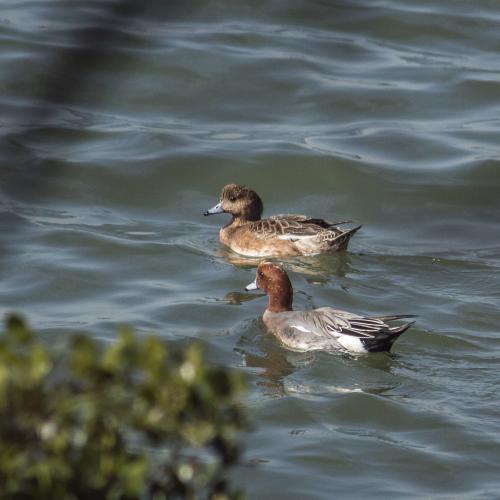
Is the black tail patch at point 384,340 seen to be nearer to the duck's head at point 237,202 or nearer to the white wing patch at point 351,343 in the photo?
the white wing patch at point 351,343

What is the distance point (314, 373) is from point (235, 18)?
8.24m

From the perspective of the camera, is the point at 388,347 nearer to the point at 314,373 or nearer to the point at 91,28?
the point at 314,373

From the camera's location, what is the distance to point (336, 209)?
11.7m

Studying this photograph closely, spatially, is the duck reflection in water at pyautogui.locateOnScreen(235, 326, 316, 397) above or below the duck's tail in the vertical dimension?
below

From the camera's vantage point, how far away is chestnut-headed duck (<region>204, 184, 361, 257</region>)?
10.5 meters

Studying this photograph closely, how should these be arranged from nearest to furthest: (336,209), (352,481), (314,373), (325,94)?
(352,481), (314,373), (336,209), (325,94)

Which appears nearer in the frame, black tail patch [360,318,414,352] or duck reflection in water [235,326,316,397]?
duck reflection in water [235,326,316,397]

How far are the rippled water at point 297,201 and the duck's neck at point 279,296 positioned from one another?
0.19m

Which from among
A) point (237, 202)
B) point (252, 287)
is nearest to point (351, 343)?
point (252, 287)

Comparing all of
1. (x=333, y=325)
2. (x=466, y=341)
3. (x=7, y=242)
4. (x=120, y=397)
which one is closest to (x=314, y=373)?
(x=333, y=325)

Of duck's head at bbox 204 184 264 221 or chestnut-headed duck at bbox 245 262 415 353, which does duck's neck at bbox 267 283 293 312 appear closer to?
chestnut-headed duck at bbox 245 262 415 353

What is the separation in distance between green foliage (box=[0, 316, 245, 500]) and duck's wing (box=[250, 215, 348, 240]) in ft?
27.2

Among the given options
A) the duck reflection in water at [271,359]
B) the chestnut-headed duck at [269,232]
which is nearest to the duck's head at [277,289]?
the duck reflection in water at [271,359]

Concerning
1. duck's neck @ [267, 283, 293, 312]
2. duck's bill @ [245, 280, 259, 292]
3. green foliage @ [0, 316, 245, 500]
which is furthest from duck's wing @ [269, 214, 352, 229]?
green foliage @ [0, 316, 245, 500]
